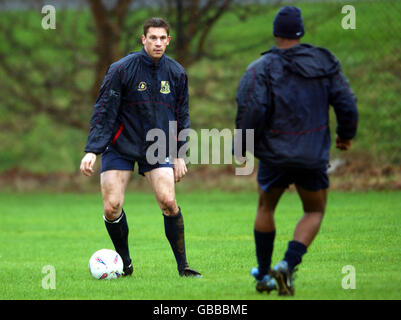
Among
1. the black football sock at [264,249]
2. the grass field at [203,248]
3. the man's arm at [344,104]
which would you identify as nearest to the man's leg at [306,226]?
the black football sock at [264,249]

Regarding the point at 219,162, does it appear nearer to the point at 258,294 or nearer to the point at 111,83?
the point at 111,83

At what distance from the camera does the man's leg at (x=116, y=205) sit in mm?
6961

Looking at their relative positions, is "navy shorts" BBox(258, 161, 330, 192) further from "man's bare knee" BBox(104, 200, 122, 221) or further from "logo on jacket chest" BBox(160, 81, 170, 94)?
"man's bare knee" BBox(104, 200, 122, 221)

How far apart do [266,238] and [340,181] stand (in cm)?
818

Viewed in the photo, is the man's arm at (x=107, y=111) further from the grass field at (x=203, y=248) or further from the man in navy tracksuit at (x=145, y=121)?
the grass field at (x=203, y=248)

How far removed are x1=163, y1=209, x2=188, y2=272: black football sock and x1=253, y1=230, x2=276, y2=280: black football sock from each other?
1299 millimetres

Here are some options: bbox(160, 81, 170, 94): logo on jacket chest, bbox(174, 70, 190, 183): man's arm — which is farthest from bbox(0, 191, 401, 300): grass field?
bbox(160, 81, 170, 94): logo on jacket chest

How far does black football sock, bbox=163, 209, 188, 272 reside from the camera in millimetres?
6934

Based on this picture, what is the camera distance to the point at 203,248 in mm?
8789

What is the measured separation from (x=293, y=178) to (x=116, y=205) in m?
2.08

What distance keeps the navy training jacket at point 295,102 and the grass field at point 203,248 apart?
3.49ft

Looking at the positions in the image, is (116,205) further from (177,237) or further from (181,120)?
(181,120)

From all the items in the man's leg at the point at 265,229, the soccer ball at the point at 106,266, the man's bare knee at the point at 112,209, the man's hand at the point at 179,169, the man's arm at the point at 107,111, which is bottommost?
the soccer ball at the point at 106,266
